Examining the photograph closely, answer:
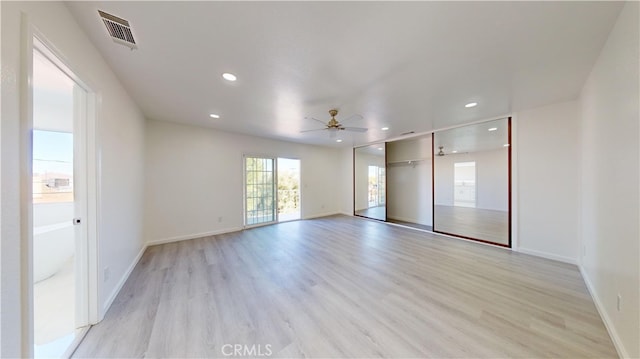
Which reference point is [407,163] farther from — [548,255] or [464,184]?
[548,255]

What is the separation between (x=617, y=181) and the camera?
1661mm

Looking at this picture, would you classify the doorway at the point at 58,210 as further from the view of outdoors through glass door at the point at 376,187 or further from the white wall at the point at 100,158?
the view of outdoors through glass door at the point at 376,187

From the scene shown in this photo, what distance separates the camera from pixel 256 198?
5.67m

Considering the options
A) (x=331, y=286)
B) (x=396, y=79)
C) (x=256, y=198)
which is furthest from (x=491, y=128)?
(x=256, y=198)

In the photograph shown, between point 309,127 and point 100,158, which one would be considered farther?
point 309,127

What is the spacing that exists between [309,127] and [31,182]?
12.5 feet

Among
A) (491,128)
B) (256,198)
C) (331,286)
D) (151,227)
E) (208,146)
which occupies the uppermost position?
(491,128)

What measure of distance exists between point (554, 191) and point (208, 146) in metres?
6.56

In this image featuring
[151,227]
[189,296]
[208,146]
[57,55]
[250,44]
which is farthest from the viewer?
[208,146]

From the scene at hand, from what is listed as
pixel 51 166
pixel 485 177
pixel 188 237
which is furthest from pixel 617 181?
pixel 51 166

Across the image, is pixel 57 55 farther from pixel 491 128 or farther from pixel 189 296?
pixel 491 128

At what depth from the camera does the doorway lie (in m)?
1.73

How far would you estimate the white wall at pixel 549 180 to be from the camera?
124 inches

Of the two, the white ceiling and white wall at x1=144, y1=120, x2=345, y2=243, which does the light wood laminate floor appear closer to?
white wall at x1=144, y1=120, x2=345, y2=243
